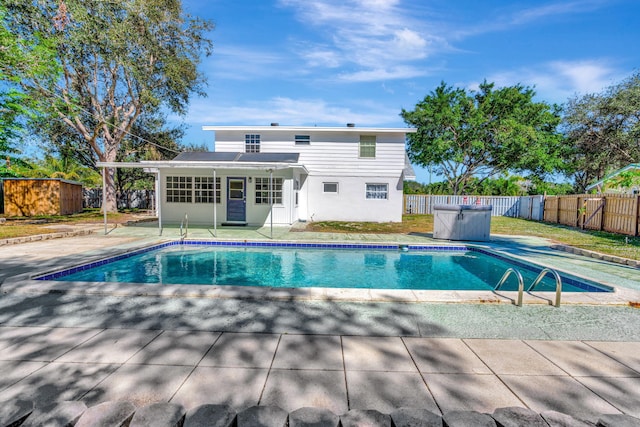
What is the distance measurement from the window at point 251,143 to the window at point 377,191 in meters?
6.64

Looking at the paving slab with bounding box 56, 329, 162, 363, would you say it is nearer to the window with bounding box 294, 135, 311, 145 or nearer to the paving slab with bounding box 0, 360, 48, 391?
the paving slab with bounding box 0, 360, 48, 391

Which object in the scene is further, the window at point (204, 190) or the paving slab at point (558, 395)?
the window at point (204, 190)

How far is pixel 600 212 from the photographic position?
43.8 feet

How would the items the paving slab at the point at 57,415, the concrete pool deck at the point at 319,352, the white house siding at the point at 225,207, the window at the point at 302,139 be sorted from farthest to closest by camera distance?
the window at the point at 302,139, the white house siding at the point at 225,207, the concrete pool deck at the point at 319,352, the paving slab at the point at 57,415

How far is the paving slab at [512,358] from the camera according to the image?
2.52 metres

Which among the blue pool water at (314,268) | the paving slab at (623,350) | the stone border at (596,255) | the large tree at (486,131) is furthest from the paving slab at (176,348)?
the large tree at (486,131)

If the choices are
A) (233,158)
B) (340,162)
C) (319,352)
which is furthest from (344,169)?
(319,352)

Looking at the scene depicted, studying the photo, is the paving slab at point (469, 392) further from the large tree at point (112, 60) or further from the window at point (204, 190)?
the large tree at point (112, 60)

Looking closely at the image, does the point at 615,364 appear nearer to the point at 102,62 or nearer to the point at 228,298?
the point at 228,298

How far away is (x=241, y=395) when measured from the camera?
212 cm

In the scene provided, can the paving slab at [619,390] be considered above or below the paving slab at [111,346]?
above

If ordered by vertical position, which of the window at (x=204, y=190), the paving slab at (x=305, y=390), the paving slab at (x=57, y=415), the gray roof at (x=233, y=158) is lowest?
the paving slab at (x=305, y=390)

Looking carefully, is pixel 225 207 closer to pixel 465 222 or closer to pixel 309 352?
pixel 465 222

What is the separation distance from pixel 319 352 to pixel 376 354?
53 centimetres
